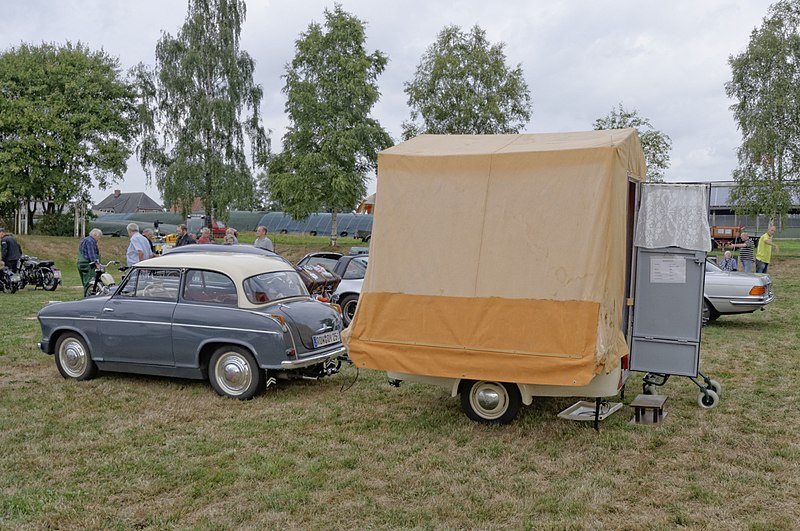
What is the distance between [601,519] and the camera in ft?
15.0

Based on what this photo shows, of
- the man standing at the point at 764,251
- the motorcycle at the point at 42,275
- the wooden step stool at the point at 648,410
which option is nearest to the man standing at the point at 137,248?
the motorcycle at the point at 42,275

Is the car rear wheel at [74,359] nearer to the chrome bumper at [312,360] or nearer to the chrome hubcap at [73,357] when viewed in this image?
the chrome hubcap at [73,357]

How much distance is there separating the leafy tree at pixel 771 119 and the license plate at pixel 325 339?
29.1m

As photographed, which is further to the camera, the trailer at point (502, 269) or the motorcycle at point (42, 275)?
the motorcycle at point (42, 275)

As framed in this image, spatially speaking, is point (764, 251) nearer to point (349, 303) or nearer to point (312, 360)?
point (349, 303)

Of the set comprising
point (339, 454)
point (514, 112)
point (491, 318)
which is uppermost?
point (514, 112)

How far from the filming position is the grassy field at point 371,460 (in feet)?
15.3

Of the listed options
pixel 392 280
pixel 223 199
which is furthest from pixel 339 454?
pixel 223 199

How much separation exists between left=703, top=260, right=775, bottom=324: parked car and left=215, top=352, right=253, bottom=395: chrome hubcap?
27.4 feet

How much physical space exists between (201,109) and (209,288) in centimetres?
3077

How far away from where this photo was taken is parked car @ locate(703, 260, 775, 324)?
1262 centimetres

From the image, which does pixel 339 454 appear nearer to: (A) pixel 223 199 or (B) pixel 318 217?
(A) pixel 223 199

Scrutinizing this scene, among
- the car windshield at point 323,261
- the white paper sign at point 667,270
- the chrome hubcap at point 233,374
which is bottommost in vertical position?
the chrome hubcap at point 233,374

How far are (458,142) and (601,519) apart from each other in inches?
142
